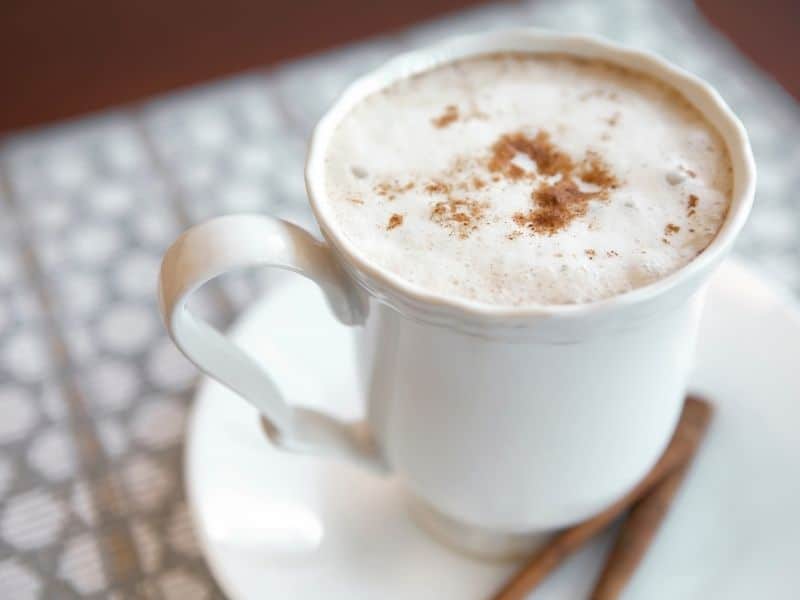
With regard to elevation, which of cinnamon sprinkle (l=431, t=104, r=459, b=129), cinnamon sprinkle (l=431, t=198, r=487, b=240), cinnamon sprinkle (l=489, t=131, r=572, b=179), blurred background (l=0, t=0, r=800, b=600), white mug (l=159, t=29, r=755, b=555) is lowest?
blurred background (l=0, t=0, r=800, b=600)

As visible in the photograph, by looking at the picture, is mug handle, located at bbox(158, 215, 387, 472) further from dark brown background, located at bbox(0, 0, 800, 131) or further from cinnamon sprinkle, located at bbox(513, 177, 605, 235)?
dark brown background, located at bbox(0, 0, 800, 131)

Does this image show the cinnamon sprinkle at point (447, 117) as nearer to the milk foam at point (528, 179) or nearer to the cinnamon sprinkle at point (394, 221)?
the milk foam at point (528, 179)

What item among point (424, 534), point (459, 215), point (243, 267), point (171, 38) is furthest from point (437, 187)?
point (171, 38)

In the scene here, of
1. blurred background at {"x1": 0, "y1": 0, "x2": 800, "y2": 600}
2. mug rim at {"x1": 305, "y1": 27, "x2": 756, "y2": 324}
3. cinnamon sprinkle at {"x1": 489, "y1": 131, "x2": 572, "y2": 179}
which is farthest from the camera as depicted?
blurred background at {"x1": 0, "y1": 0, "x2": 800, "y2": 600}

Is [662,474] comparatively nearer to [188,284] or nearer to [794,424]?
[794,424]

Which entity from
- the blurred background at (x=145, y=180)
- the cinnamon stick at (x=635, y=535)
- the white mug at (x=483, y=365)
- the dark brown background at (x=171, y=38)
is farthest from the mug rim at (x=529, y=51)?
the dark brown background at (x=171, y=38)

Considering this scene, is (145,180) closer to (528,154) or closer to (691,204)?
(528,154)

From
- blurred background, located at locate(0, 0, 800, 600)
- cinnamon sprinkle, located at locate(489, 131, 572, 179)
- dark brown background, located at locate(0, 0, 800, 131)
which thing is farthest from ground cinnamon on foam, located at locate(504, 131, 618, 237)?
dark brown background, located at locate(0, 0, 800, 131)
